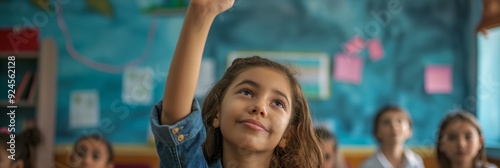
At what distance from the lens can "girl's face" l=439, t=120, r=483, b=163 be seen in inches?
86.3

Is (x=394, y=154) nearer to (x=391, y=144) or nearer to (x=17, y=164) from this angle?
(x=391, y=144)

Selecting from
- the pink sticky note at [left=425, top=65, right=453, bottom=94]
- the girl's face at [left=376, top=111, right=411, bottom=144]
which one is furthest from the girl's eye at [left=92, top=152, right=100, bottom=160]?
the pink sticky note at [left=425, top=65, right=453, bottom=94]

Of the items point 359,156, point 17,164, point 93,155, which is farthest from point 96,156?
point 359,156

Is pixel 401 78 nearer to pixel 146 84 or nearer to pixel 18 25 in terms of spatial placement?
pixel 146 84

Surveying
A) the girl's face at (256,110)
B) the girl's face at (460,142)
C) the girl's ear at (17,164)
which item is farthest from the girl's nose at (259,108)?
the girl's face at (460,142)

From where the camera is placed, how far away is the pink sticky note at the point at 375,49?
409 cm

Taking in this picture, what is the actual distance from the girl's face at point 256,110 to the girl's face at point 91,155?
1.72 m

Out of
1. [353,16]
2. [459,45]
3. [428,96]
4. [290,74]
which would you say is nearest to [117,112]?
[353,16]

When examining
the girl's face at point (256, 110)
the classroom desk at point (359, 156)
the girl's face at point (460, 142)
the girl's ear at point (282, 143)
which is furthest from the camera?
the classroom desk at point (359, 156)

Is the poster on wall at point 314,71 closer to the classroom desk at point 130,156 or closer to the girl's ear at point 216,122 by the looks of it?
the classroom desk at point 130,156

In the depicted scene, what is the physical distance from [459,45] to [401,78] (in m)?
0.50

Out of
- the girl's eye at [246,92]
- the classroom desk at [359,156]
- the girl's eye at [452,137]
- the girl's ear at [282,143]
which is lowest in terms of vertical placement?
the classroom desk at [359,156]

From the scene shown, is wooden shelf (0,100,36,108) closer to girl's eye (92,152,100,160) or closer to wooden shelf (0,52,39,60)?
wooden shelf (0,52,39,60)

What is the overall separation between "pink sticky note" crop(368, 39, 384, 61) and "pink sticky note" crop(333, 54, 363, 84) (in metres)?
0.09
